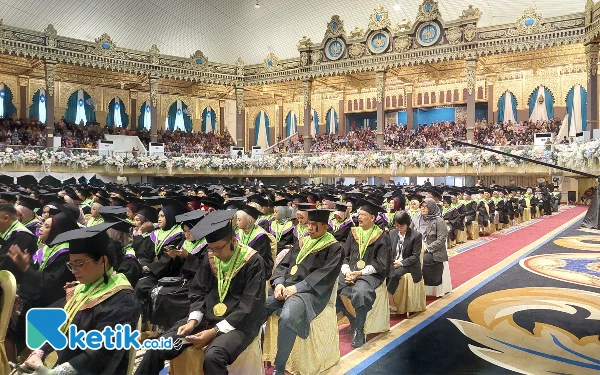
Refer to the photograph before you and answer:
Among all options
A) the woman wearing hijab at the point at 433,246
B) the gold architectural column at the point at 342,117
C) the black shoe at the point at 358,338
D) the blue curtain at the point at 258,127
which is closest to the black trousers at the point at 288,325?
the black shoe at the point at 358,338

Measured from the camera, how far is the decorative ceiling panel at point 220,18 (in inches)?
1093

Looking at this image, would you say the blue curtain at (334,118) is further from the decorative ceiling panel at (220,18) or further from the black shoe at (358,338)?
the black shoe at (358,338)

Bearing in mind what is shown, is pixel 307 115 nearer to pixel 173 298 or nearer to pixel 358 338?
pixel 358 338

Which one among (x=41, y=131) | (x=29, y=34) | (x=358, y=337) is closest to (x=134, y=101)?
(x=41, y=131)

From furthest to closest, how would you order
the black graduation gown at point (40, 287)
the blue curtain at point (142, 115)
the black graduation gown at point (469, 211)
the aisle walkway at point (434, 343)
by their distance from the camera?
the blue curtain at point (142, 115)
the black graduation gown at point (469, 211)
the aisle walkway at point (434, 343)
the black graduation gown at point (40, 287)

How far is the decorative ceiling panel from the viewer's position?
27766 millimetres

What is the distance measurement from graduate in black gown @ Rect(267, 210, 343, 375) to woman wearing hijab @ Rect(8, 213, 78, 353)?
1.88 metres

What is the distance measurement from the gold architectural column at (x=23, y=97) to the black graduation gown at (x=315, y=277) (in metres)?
29.2

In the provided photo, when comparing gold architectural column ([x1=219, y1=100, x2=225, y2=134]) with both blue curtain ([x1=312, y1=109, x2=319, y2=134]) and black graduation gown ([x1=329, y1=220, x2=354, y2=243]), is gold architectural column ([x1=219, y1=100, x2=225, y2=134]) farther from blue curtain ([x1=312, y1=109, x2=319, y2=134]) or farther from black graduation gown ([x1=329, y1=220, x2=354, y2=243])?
black graduation gown ([x1=329, y1=220, x2=354, y2=243])

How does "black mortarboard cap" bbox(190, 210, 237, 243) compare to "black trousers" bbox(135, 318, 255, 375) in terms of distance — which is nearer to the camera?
"black trousers" bbox(135, 318, 255, 375)

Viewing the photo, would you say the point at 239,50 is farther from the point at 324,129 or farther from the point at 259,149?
the point at 259,149

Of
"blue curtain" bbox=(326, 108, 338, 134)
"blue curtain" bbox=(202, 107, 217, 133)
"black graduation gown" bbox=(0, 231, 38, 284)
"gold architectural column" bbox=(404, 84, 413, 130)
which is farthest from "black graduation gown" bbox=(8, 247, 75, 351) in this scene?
"blue curtain" bbox=(202, 107, 217, 133)

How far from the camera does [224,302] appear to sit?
3543mm

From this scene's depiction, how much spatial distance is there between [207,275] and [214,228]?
551 millimetres
